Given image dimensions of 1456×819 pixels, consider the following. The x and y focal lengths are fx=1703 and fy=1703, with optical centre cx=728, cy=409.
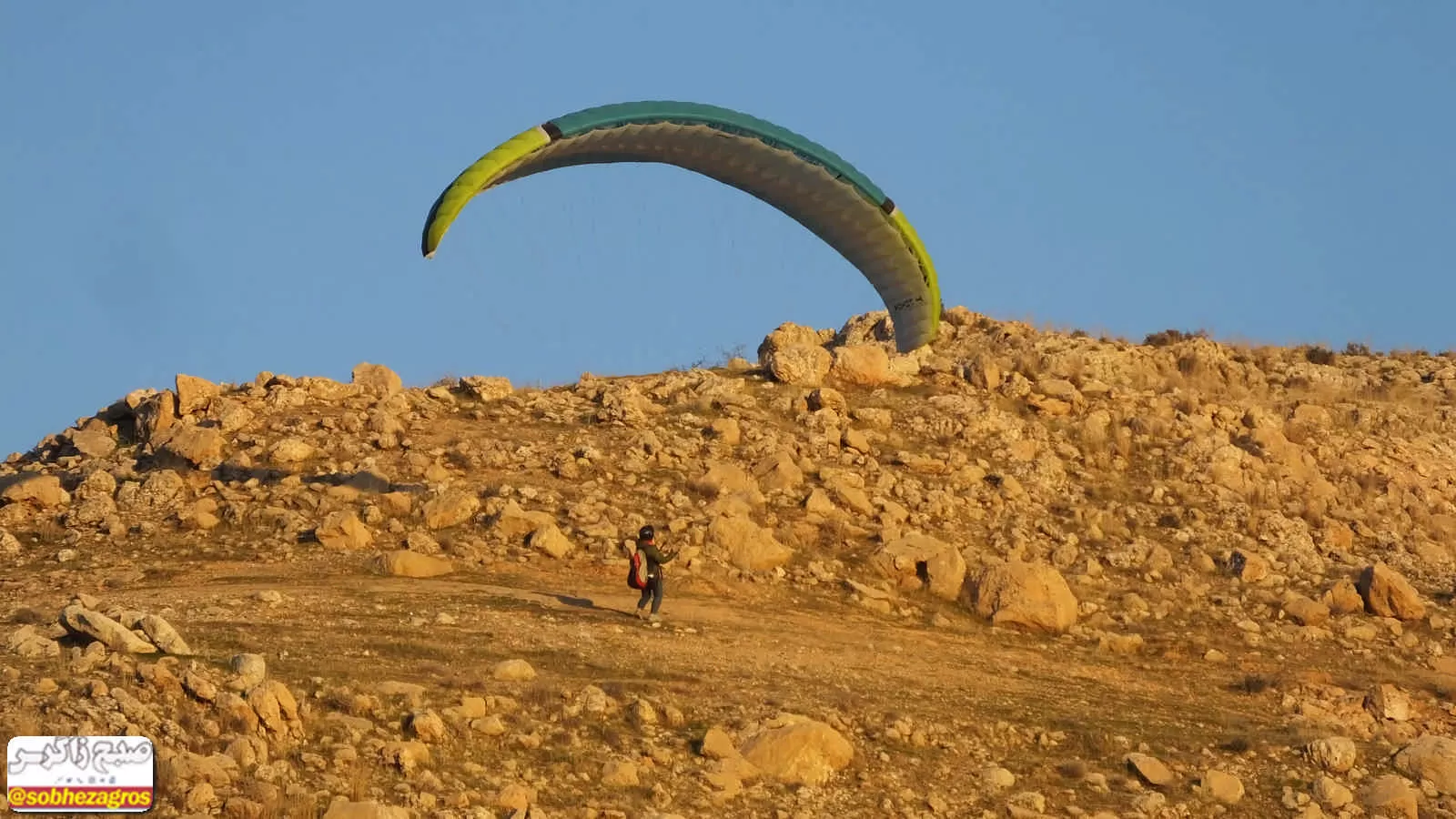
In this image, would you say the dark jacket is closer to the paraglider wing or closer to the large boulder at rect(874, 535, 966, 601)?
the large boulder at rect(874, 535, 966, 601)

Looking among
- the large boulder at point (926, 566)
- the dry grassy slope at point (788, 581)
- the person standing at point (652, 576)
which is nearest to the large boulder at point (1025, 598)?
the dry grassy slope at point (788, 581)

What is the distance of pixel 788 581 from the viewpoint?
19.1 m

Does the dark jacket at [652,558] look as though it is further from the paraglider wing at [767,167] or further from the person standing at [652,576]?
the paraglider wing at [767,167]

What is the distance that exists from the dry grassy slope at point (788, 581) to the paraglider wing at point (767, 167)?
1.88 m

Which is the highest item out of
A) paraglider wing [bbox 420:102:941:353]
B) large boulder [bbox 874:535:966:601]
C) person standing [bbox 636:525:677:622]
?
paraglider wing [bbox 420:102:941:353]

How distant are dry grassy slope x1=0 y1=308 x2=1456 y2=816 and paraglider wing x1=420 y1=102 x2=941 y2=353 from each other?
188 centimetres

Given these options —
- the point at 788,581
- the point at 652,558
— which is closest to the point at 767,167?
the point at 788,581

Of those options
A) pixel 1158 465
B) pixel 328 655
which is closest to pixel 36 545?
pixel 328 655

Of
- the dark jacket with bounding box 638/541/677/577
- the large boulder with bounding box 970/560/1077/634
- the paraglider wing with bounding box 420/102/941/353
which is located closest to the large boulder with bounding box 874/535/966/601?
the large boulder with bounding box 970/560/1077/634

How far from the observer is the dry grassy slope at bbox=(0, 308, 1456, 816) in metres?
13.4

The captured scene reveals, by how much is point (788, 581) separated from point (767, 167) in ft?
18.5

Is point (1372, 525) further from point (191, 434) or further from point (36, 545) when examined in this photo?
point (36, 545)

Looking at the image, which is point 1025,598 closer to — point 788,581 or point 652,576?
point 788,581

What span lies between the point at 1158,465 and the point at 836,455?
4.44 metres
